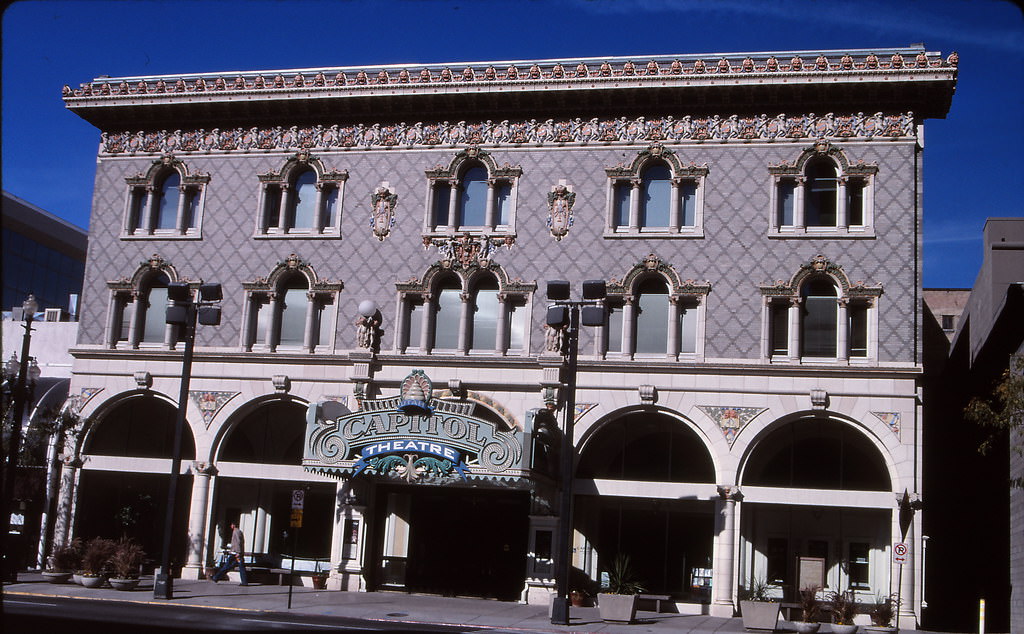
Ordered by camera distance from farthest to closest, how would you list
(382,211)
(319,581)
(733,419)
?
(382,211)
(319,581)
(733,419)

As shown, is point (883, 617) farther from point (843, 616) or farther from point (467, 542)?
point (467, 542)

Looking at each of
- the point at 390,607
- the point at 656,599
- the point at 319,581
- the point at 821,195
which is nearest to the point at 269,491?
the point at 319,581

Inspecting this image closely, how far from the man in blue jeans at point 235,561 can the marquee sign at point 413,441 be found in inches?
183

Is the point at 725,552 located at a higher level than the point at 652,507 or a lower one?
lower

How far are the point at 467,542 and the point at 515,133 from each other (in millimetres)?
13498

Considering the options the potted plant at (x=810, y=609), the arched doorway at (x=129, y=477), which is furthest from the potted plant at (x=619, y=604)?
the arched doorway at (x=129, y=477)

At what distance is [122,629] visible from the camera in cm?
1939

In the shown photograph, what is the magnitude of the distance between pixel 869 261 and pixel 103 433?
2631 centimetres

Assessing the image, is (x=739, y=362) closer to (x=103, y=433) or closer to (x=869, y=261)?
(x=869, y=261)

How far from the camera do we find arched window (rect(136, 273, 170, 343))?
37.8m

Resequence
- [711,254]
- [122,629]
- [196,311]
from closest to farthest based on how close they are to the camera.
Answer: [122,629] → [196,311] → [711,254]

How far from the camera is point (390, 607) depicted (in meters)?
29.5

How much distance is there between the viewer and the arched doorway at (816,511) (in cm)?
3183

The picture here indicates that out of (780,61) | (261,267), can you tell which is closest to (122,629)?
(261,267)
